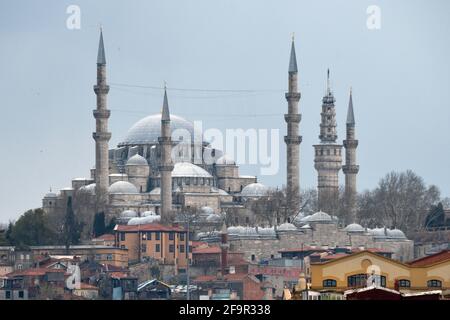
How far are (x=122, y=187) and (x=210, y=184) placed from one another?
16.1 feet

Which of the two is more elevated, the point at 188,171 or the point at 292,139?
the point at 292,139

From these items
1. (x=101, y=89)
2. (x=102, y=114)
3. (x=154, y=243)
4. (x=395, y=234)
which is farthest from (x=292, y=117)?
(x=154, y=243)

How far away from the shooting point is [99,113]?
8231 cm

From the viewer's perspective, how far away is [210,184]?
95.7 m

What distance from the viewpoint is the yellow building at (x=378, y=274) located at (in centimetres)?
2552

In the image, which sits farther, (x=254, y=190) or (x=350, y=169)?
(x=254, y=190)

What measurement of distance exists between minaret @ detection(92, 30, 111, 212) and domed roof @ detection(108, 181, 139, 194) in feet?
19.7

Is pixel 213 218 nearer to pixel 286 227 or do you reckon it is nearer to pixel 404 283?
pixel 286 227

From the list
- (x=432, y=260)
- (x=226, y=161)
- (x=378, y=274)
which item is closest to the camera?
(x=378, y=274)

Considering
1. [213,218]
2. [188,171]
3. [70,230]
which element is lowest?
[70,230]

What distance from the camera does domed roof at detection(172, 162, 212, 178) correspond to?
9488cm
